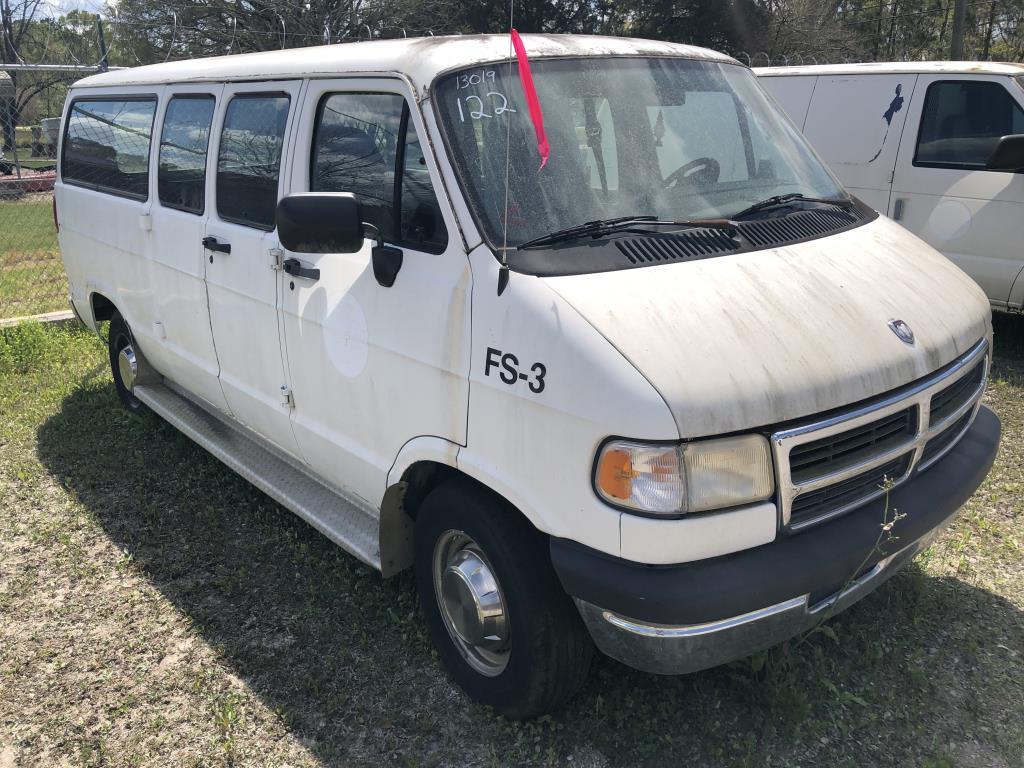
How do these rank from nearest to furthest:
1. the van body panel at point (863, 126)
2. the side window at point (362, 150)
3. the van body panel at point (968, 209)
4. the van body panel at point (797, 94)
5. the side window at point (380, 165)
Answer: the side window at point (380, 165) < the side window at point (362, 150) < the van body panel at point (968, 209) < the van body panel at point (863, 126) < the van body panel at point (797, 94)

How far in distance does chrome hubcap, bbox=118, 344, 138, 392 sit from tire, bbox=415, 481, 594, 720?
328 centimetres

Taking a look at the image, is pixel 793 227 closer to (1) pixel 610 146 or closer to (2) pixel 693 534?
(1) pixel 610 146

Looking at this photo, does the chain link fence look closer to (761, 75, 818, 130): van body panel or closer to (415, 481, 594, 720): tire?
(415, 481, 594, 720): tire

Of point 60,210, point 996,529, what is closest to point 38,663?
point 60,210

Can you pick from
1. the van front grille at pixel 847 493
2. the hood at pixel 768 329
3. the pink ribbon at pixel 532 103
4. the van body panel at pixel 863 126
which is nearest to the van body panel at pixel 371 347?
the pink ribbon at pixel 532 103

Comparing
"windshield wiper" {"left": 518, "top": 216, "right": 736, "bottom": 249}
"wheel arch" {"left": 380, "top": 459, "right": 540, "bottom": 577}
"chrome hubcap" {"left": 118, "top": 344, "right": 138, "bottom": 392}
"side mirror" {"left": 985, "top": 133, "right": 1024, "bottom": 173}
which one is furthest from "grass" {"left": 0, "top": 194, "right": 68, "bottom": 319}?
"side mirror" {"left": 985, "top": 133, "right": 1024, "bottom": 173}

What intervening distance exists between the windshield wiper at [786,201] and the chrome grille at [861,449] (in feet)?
2.75

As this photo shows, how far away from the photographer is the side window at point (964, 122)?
6496mm

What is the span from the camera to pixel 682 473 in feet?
7.60

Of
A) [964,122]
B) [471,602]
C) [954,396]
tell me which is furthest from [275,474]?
[964,122]

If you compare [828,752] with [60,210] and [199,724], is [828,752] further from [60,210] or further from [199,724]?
[60,210]

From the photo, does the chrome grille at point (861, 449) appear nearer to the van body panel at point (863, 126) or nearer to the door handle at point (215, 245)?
the door handle at point (215, 245)

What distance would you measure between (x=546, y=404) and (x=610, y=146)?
1.05 metres

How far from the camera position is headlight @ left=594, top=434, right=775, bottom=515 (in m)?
2.31
